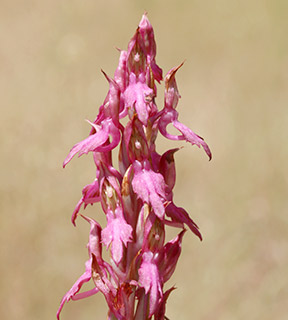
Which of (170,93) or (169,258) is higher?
(170,93)

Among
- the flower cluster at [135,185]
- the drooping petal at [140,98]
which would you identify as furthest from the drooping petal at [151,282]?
the drooping petal at [140,98]

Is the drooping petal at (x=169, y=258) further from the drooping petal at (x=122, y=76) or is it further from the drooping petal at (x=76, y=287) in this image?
the drooping petal at (x=122, y=76)

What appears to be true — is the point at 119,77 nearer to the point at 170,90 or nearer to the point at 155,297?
the point at 170,90

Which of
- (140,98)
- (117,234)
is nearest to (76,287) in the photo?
(117,234)

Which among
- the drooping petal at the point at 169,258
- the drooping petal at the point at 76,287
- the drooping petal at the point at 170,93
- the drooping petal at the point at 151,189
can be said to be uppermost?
the drooping petal at the point at 170,93

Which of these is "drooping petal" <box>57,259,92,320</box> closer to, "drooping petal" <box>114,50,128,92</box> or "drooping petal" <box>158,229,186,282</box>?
"drooping petal" <box>158,229,186,282</box>

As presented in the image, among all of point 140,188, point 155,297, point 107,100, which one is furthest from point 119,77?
point 155,297

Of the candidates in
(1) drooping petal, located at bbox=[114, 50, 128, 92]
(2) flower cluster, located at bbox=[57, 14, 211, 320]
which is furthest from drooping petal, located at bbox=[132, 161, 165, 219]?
(1) drooping petal, located at bbox=[114, 50, 128, 92]

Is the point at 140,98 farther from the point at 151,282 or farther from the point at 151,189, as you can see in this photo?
the point at 151,282
